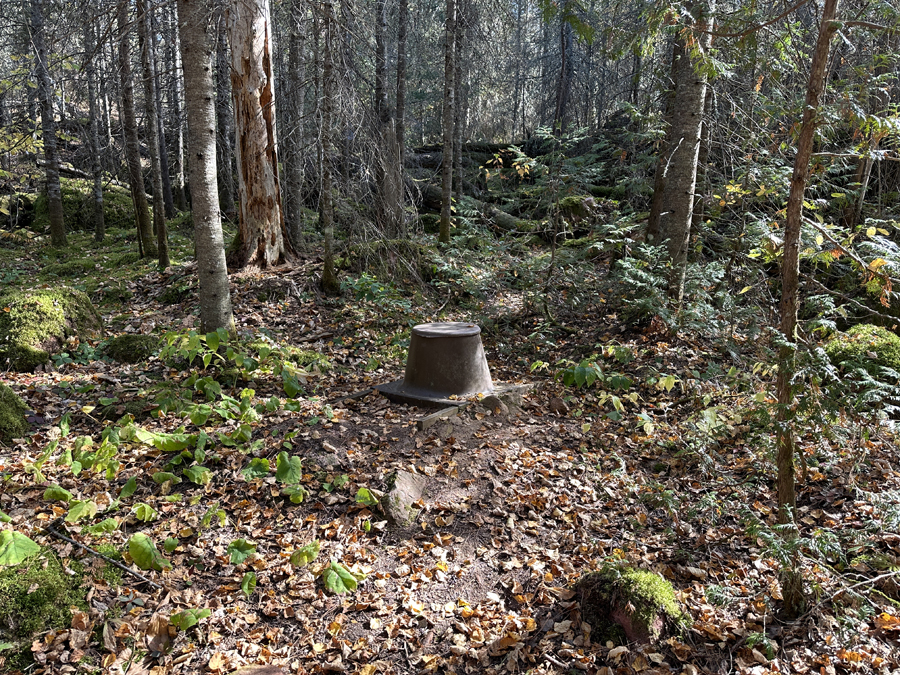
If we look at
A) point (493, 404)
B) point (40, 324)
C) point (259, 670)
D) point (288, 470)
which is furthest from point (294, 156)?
point (259, 670)

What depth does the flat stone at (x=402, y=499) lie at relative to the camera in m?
3.89

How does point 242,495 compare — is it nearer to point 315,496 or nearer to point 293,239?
point 315,496

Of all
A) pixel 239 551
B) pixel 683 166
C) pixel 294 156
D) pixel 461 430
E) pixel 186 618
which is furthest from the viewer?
pixel 294 156

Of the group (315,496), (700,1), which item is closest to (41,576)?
(315,496)

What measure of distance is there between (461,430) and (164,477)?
2.42m

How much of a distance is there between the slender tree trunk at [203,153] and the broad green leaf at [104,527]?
2.70 meters

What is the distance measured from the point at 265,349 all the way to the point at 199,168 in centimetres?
188

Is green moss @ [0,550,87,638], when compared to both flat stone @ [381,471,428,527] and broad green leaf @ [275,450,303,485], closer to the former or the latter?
broad green leaf @ [275,450,303,485]

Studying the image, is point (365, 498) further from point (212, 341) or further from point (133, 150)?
point (133, 150)

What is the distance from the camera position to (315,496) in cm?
399

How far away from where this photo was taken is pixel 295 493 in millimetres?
3887

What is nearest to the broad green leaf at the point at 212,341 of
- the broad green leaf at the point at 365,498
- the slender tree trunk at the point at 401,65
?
the broad green leaf at the point at 365,498

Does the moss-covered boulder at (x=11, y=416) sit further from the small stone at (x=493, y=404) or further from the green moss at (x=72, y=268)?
the green moss at (x=72, y=268)

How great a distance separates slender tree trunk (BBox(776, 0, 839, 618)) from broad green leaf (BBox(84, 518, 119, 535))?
3.71 meters
